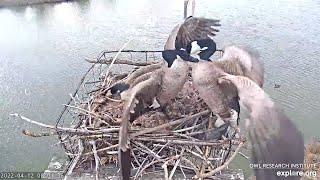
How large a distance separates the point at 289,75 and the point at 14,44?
22.8ft

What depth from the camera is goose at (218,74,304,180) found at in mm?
2451

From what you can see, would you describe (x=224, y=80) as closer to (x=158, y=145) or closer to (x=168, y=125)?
(x=168, y=125)

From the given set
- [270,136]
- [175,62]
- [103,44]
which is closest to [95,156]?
[175,62]

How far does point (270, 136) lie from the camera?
2596 millimetres

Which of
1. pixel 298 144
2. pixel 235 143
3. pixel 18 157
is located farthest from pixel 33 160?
pixel 298 144

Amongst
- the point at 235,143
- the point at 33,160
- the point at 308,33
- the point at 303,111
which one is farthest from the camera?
the point at 308,33

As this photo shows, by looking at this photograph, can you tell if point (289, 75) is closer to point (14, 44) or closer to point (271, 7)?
point (271, 7)

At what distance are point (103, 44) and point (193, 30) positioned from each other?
8022 millimetres

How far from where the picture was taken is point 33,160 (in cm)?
844

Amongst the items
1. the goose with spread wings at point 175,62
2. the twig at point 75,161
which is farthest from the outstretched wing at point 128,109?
the twig at point 75,161

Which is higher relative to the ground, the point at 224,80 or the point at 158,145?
the point at 224,80

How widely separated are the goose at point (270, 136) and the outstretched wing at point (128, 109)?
78cm

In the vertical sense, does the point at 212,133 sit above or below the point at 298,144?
below

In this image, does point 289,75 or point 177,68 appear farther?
point 289,75
